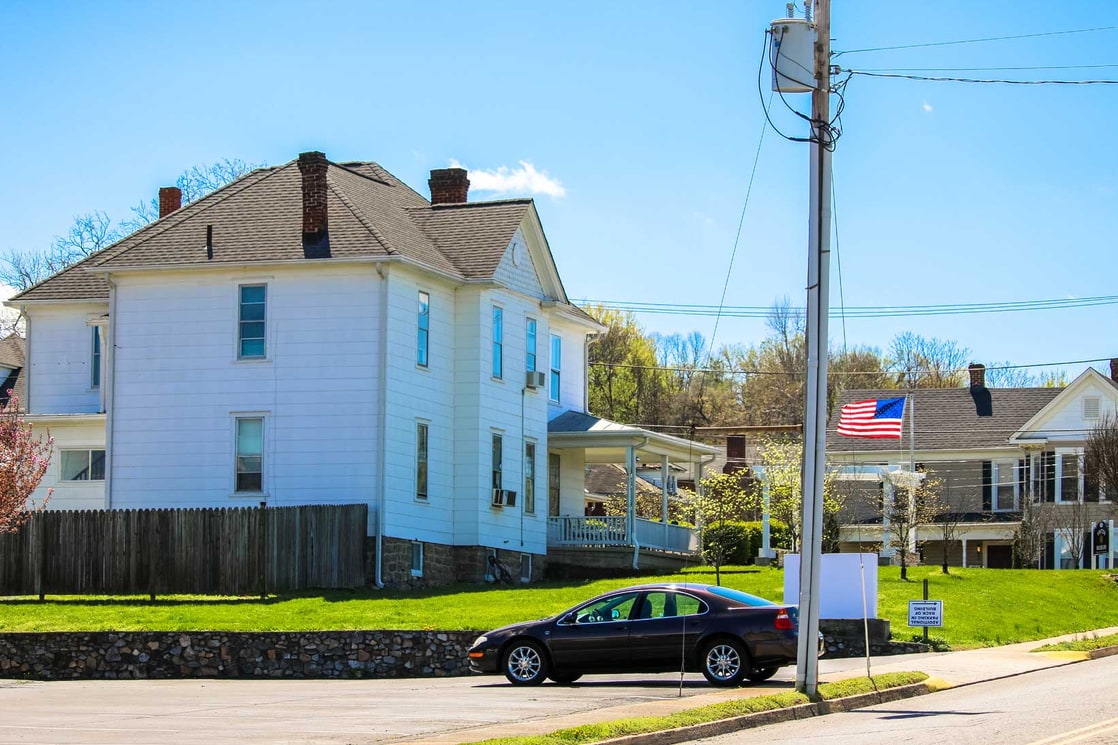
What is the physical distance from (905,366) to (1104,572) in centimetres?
4588

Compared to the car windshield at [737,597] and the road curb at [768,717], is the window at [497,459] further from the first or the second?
the road curb at [768,717]

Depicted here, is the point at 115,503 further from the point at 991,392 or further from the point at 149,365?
the point at 991,392

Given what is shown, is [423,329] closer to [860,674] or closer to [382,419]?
[382,419]

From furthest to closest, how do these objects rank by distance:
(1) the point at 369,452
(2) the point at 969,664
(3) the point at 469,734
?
(1) the point at 369,452 → (2) the point at 969,664 → (3) the point at 469,734

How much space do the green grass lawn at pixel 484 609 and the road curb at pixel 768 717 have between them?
7.89 meters

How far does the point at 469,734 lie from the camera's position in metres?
15.0

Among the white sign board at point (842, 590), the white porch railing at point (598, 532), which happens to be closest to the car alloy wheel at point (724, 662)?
the white sign board at point (842, 590)

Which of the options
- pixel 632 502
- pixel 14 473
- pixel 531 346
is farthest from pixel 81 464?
pixel 632 502

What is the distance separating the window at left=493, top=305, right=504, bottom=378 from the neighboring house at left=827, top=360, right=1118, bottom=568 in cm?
1877

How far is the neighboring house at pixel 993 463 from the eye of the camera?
54.5 meters

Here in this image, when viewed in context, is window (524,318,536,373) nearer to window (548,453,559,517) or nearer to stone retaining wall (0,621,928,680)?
window (548,453,559,517)

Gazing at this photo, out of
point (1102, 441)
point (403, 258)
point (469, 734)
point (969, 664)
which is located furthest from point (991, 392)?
point (469, 734)

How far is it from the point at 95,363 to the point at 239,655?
56.8ft

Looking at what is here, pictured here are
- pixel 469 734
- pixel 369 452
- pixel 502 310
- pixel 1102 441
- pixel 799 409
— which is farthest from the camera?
pixel 799 409
